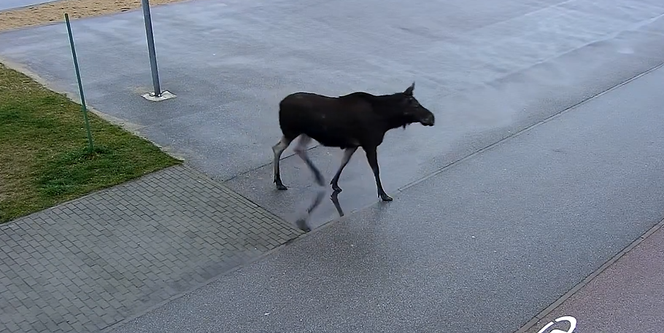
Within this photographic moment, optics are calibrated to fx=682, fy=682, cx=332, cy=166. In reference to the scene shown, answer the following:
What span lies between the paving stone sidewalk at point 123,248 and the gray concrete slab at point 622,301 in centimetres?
281

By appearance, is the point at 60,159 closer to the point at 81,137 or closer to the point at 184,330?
the point at 81,137

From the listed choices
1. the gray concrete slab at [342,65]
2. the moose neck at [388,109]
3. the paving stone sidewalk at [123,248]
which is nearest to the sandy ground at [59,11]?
the gray concrete slab at [342,65]

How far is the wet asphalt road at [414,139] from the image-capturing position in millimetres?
6203

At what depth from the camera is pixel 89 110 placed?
10.1 metres

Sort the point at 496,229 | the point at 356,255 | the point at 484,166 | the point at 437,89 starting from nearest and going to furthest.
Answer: the point at 356,255 → the point at 496,229 → the point at 484,166 → the point at 437,89

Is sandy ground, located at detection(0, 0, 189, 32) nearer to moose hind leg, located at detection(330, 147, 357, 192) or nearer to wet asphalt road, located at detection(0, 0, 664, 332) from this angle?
wet asphalt road, located at detection(0, 0, 664, 332)

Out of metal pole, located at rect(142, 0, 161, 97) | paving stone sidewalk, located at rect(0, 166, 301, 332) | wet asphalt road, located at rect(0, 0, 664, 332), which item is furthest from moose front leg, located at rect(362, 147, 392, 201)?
metal pole, located at rect(142, 0, 161, 97)

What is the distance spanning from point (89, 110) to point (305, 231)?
4.69 meters

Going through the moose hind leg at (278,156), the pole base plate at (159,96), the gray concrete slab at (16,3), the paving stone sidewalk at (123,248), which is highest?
the moose hind leg at (278,156)

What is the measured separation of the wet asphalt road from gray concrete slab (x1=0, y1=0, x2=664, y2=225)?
0.05m

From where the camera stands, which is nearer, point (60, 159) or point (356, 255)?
point (356, 255)

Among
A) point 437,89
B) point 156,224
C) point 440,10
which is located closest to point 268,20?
point 440,10

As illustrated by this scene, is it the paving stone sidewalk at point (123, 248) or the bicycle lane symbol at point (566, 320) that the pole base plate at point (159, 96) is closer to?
the paving stone sidewalk at point (123, 248)

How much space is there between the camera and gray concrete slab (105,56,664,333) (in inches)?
231
